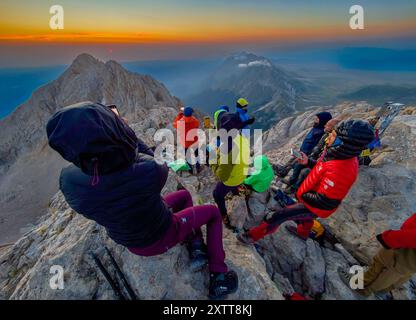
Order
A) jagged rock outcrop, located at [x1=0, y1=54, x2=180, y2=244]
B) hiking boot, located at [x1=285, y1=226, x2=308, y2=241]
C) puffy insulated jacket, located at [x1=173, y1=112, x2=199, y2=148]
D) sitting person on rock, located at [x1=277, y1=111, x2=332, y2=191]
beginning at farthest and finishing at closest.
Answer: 1. jagged rock outcrop, located at [x1=0, y1=54, x2=180, y2=244]
2. puffy insulated jacket, located at [x1=173, y1=112, x2=199, y2=148]
3. sitting person on rock, located at [x1=277, y1=111, x2=332, y2=191]
4. hiking boot, located at [x1=285, y1=226, x2=308, y2=241]

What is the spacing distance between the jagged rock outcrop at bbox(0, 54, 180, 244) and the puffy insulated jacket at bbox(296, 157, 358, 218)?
71.7ft

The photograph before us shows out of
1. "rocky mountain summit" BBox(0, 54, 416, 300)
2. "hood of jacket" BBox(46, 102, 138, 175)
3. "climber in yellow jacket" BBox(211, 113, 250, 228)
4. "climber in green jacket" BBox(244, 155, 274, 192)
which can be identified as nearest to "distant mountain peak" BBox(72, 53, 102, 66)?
"rocky mountain summit" BBox(0, 54, 416, 300)

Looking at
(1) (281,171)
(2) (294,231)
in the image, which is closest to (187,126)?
(1) (281,171)

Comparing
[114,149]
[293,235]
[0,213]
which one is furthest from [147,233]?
[0,213]

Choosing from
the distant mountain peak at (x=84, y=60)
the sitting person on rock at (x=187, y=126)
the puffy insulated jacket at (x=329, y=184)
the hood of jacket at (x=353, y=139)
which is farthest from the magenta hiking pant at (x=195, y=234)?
the distant mountain peak at (x=84, y=60)

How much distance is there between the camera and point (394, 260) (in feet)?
15.5

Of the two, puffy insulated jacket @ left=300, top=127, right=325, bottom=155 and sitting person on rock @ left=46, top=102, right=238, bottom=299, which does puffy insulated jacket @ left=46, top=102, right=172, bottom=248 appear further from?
puffy insulated jacket @ left=300, top=127, right=325, bottom=155

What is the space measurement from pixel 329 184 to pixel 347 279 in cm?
298

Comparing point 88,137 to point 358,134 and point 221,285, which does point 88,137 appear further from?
point 358,134

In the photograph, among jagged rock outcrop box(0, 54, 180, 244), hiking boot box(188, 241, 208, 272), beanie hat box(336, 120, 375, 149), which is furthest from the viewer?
jagged rock outcrop box(0, 54, 180, 244)

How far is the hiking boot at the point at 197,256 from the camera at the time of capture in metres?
4.54

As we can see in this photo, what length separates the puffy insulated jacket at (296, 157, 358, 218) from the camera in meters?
5.04

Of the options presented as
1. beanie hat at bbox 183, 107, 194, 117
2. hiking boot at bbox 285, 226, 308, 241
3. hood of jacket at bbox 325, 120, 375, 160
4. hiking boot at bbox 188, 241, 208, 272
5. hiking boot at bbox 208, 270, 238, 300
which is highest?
beanie hat at bbox 183, 107, 194, 117
